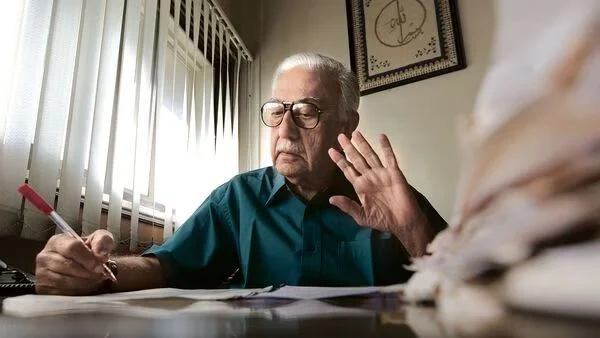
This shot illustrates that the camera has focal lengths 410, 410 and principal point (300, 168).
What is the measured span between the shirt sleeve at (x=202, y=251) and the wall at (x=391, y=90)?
29cm

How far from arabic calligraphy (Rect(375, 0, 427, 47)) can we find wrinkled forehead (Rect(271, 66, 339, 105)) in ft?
1.80

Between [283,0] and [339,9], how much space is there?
210 millimetres

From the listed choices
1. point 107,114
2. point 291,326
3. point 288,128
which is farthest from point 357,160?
point 107,114

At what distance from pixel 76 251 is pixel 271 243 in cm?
26

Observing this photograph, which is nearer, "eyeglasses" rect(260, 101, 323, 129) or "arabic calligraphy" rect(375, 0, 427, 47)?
"eyeglasses" rect(260, 101, 323, 129)

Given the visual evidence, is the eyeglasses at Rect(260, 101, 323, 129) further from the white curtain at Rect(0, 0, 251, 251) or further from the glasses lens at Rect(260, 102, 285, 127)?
the white curtain at Rect(0, 0, 251, 251)

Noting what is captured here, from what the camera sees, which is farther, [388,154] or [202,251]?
[202,251]

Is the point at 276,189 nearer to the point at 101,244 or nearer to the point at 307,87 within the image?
the point at 307,87

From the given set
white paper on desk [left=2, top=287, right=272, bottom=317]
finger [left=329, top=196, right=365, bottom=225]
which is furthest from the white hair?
white paper on desk [left=2, top=287, right=272, bottom=317]

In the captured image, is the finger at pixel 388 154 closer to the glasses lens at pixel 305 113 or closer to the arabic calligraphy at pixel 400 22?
the glasses lens at pixel 305 113

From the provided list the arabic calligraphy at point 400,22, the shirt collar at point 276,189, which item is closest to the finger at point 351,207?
the shirt collar at point 276,189

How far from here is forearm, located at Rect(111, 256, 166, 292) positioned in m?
0.46

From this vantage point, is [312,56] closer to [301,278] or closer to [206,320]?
[301,278]

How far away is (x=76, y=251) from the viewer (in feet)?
1.32
